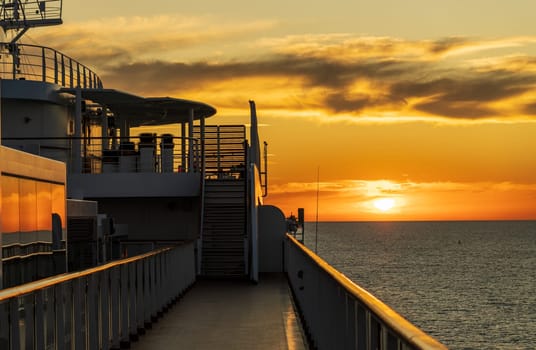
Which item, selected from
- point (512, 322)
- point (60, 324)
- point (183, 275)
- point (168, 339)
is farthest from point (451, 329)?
point (60, 324)

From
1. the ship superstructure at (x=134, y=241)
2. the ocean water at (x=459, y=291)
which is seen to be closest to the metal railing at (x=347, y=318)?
the ship superstructure at (x=134, y=241)

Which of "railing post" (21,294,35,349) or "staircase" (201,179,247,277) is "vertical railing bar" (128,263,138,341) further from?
"staircase" (201,179,247,277)

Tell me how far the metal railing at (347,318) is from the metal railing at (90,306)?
7.37ft

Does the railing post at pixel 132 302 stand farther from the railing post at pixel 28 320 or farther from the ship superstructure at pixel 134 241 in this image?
the railing post at pixel 28 320

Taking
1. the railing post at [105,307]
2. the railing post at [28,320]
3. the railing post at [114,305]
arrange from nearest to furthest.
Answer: the railing post at [28,320], the railing post at [105,307], the railing post at [114,305]

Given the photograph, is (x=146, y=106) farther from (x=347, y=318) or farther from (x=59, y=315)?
(x=347, y=318)

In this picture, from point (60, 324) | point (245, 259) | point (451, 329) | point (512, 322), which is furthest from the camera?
point (512, 322)

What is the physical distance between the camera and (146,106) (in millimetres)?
29703

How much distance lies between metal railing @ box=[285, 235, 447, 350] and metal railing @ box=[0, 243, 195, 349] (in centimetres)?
225

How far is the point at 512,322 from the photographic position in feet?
236

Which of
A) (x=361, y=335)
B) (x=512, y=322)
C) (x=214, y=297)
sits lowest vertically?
(x=512, y=322)

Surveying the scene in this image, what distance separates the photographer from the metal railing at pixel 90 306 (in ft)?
20.1

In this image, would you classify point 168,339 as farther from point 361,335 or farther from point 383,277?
point 383,277

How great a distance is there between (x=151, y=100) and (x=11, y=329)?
22622 millimetres
